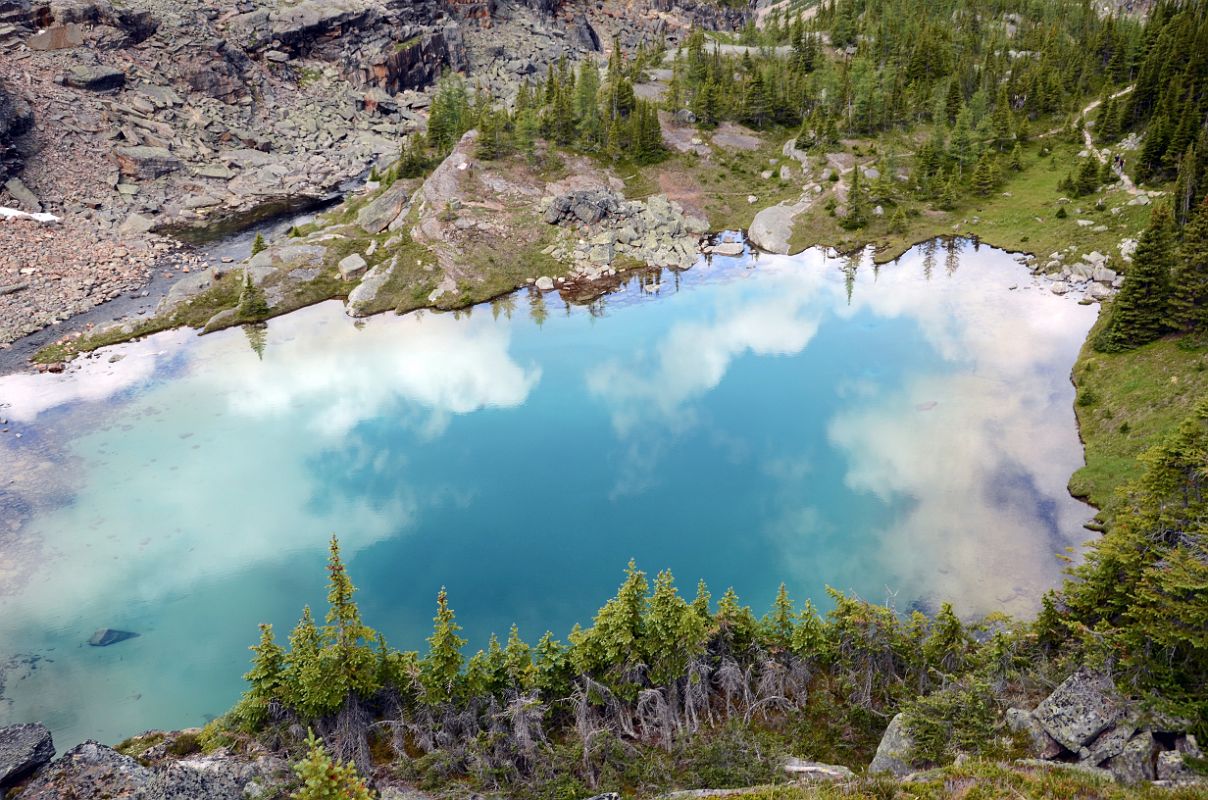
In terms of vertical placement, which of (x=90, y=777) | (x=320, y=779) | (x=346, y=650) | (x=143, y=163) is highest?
(x=143, y=163)

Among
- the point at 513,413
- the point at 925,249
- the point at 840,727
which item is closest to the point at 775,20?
the point at 925,249

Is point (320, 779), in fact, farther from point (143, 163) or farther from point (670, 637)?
point (143, 163)

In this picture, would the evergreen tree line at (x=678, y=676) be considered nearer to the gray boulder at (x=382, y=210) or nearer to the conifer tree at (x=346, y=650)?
the conifer tree at (x=346, y=650)

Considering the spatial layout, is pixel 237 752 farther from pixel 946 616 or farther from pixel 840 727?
pixel 946 616

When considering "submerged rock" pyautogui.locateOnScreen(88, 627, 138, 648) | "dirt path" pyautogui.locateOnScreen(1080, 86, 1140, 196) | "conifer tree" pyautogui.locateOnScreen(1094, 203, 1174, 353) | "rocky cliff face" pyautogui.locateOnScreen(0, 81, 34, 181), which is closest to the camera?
"submerged rock" pyautogui.locateOnScreen(88, 627, 138, 648)

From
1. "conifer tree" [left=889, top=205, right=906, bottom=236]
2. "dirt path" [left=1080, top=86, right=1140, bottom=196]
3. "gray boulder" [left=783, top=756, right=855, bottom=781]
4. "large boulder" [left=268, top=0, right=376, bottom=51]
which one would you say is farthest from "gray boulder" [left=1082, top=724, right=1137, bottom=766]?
"large boulder" [left=268, top=0, right=376, bottom=51]

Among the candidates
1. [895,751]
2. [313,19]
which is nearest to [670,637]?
[895,751]

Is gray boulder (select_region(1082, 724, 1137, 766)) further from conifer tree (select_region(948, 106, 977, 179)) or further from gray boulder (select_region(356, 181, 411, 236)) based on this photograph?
conifer tree (select_region(948, 106, 977, 179))
